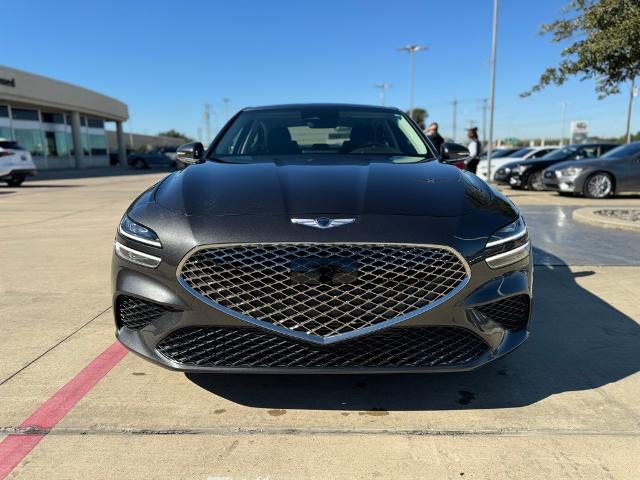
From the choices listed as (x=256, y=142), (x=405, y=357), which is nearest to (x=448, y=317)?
(x=405, y=357)

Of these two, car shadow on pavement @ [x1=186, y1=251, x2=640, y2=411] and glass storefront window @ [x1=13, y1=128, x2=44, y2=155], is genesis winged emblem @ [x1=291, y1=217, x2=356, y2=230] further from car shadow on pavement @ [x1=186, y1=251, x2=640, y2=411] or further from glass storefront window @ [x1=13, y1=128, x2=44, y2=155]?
glass storefront window @ [x1=13, y1=128, x2=44, y2=155]

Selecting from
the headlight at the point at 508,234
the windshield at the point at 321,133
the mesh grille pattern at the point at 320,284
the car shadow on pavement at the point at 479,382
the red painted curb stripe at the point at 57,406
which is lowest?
the car shadow on pavement at the point at 479,382

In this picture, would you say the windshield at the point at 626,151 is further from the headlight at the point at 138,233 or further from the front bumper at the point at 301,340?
the headlight at the point at 138,233

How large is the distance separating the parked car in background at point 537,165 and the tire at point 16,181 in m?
16.2

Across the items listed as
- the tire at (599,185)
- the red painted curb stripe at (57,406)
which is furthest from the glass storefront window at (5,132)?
the red painted curb stripe at (57,406)

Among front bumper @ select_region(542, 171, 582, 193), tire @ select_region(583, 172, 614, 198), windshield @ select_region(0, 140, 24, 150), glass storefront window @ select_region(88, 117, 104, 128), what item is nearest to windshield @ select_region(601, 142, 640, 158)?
tire @ select_region(583, 172, 614, 198)

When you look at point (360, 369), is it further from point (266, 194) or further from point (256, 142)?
point (256, 142)

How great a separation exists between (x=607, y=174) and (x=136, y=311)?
12.6 metres

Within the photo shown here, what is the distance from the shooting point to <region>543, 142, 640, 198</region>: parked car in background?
12.2 meters

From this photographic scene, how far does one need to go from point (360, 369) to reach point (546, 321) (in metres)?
2.08

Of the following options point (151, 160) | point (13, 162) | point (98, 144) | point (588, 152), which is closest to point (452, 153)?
point (588, 152)

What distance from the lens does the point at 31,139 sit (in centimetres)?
3491

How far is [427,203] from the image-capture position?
2.57 meters

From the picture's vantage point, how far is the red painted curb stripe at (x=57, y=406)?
7.36 feet
